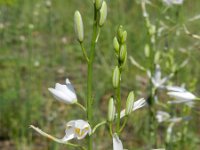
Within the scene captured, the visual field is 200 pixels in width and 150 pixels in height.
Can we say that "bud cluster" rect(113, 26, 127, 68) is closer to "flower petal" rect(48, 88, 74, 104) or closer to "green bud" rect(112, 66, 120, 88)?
"green bud" rect(112, 66, 120, 88)

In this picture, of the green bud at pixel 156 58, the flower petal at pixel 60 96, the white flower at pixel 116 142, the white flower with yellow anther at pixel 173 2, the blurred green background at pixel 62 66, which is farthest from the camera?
the blurred green background at pixel 62 66

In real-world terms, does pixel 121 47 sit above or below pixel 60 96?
above

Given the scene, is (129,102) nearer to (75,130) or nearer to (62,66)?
(75,130)

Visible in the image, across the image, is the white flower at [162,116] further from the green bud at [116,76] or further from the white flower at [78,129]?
the green bud at [116,76]

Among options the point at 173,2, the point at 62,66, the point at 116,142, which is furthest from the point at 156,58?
the point at 62,66

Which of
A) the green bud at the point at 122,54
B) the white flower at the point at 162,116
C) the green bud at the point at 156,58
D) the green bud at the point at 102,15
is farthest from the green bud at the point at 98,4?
the white flower at the point at 162,116

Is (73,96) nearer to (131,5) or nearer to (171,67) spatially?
(171,67)
